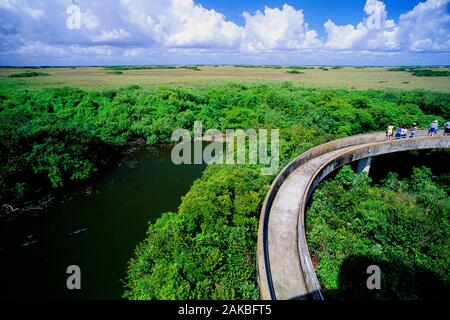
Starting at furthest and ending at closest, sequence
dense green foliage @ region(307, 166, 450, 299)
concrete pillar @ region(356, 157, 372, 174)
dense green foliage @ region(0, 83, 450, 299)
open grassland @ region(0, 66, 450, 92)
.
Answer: open grassland @ region(0, 66, 450, 92) → concrete pillar @ region(356, 157, 372, 174) → dense green foliage @ region(307, 166, 450, 299) → dense green foliage @ region(0, 83, 450, 299)

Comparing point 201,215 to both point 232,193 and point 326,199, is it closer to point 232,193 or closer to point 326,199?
point 232,193

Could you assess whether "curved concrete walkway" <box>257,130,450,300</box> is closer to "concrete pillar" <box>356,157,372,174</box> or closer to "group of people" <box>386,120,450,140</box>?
"group of people" <box>386,120,450,140</box>

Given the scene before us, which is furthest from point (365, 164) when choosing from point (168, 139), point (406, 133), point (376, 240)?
point (168, 139)

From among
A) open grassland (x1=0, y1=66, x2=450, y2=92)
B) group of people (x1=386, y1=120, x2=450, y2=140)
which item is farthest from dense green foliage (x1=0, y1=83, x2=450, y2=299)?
open grassland (x1=0, y1=66, x2=450, y2=92)

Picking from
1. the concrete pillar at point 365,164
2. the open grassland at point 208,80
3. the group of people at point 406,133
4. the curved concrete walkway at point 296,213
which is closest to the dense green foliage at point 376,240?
the curved concrete walkway at point 296,213

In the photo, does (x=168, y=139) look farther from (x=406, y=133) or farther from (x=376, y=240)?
(x=376, y=240)

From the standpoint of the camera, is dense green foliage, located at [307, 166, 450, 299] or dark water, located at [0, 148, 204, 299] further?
dark water, located at [0, 148, 204, 299]

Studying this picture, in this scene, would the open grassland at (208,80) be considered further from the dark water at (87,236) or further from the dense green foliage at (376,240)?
the dense green foliage at (376,240)

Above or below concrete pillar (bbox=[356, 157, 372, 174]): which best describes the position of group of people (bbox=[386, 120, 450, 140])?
above
